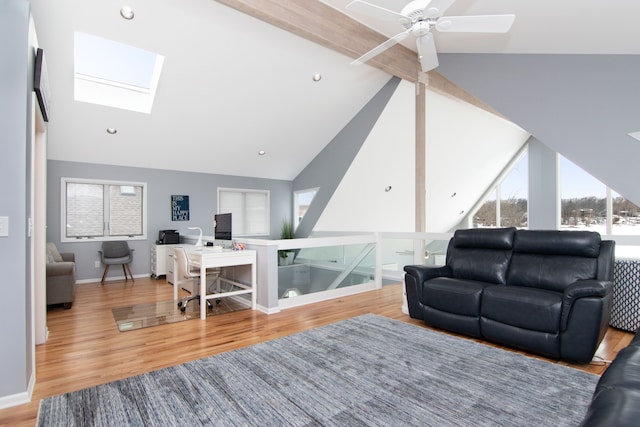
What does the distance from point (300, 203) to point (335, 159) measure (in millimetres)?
1889

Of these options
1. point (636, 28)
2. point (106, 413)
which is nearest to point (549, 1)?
point (636, 28)

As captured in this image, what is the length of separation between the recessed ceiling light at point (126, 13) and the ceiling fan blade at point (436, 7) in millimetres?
3135

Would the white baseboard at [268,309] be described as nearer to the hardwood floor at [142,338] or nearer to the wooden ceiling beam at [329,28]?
the hardwood floor at [142,338]

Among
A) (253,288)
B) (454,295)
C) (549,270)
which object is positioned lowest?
(253,288)

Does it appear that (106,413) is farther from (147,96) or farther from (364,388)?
(147,96)

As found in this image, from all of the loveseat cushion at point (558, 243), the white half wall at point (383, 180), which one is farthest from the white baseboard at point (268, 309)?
the white half wall at point (383, 180)

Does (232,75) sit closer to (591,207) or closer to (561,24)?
(561,24)

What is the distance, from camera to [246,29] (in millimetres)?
4246

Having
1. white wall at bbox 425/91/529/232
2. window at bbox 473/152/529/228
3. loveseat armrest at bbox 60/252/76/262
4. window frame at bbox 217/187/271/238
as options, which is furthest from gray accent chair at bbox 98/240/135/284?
window at bbox 473/152/529/228

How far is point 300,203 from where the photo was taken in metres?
8.50


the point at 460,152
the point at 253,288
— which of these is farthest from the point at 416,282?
the point at 460,152

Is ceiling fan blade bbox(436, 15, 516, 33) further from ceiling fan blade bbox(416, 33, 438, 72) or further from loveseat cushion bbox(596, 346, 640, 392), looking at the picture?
loveseat cushion bbox(596, 346, 640, 392)

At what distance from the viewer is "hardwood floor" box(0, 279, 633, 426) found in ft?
7.54

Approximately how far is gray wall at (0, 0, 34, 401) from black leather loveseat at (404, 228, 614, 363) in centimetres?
313
